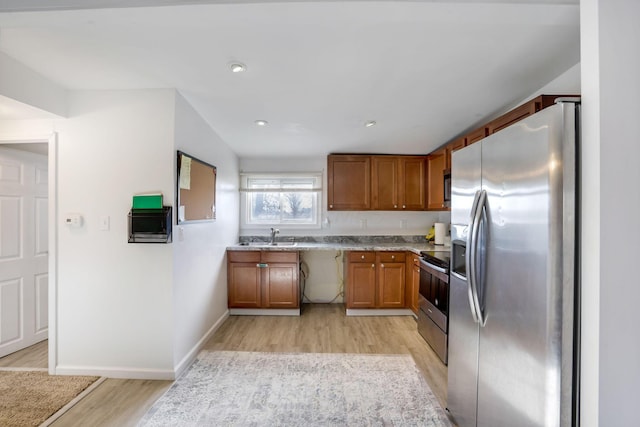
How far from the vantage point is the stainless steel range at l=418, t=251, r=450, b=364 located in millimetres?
2426

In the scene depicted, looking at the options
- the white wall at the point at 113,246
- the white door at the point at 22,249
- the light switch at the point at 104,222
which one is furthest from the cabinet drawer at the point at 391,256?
the white door at the point at 22,249

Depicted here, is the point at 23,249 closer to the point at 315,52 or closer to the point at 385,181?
the point at 315,52

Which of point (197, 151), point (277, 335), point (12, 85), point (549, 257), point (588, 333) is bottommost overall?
point (277, 335)

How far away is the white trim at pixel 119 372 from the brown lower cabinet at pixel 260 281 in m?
1.43

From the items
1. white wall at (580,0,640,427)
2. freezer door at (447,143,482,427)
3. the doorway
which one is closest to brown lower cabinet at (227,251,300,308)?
the doorway

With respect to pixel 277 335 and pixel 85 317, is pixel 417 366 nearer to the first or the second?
pixel 277 335

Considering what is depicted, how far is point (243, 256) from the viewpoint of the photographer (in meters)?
3.61

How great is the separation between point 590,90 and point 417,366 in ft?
7.54

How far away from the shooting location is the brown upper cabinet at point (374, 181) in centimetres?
396

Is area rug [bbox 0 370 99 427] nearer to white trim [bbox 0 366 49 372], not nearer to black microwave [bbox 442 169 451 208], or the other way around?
white trim [bbox 0 366 49 372]

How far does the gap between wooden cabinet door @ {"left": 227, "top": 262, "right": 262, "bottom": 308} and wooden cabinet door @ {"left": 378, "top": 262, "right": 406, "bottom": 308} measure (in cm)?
160

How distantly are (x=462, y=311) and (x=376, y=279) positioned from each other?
198cm

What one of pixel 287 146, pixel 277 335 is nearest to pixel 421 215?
pixel 287 146

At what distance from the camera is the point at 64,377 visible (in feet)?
7.13
